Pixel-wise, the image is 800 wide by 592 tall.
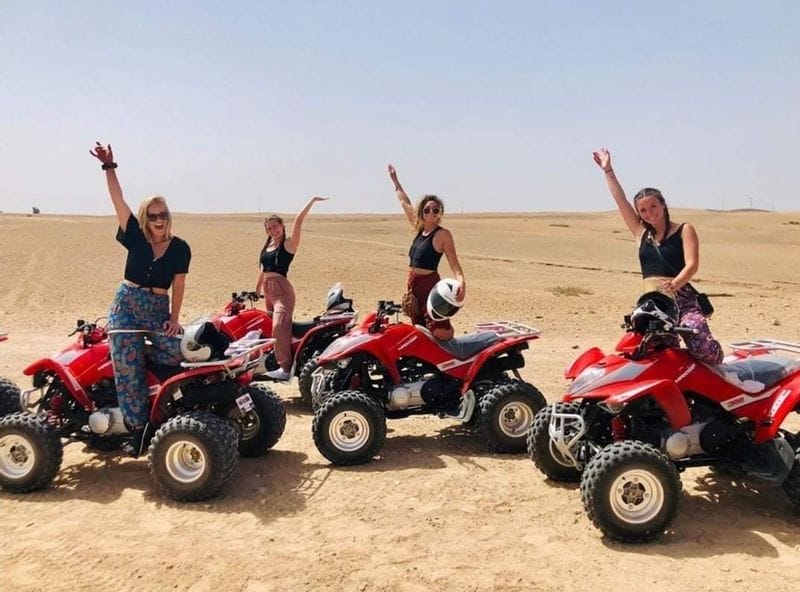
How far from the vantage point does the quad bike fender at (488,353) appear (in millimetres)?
7051

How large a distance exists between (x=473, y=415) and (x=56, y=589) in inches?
152

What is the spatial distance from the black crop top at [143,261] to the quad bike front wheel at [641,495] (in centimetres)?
359

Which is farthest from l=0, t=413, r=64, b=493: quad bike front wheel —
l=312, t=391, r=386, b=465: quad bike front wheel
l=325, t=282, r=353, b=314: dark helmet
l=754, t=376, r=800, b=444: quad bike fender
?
l=754, t=376, r=800, b=444: quad bike fender

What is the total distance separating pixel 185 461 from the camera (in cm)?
579

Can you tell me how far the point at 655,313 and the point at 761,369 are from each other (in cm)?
108

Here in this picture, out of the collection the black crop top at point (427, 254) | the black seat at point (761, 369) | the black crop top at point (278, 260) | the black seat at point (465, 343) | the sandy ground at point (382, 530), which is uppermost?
the black crop top at point (427, 254)

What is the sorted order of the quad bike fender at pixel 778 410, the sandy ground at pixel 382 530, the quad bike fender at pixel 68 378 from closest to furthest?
1. the sandy ground at pixel 382 530
2. the quad bike fender at pixel 778 410
3. the quad bike fender at pixel 68 378

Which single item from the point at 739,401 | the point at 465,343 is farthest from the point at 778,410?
the point at 465,343

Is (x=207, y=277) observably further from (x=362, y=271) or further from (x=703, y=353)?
(x=703, y=353)

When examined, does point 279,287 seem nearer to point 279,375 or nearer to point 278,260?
point 278,260

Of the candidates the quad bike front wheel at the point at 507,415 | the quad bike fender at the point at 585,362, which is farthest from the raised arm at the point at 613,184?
the quad bike front wheel at the point at 507,415

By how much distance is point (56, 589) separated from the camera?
4.43 meters

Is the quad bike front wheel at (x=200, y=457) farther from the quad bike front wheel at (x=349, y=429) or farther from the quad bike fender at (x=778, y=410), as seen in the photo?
the quad bike fender at (x=778, y=410)

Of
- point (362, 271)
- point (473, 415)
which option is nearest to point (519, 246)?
point (362, 271)
